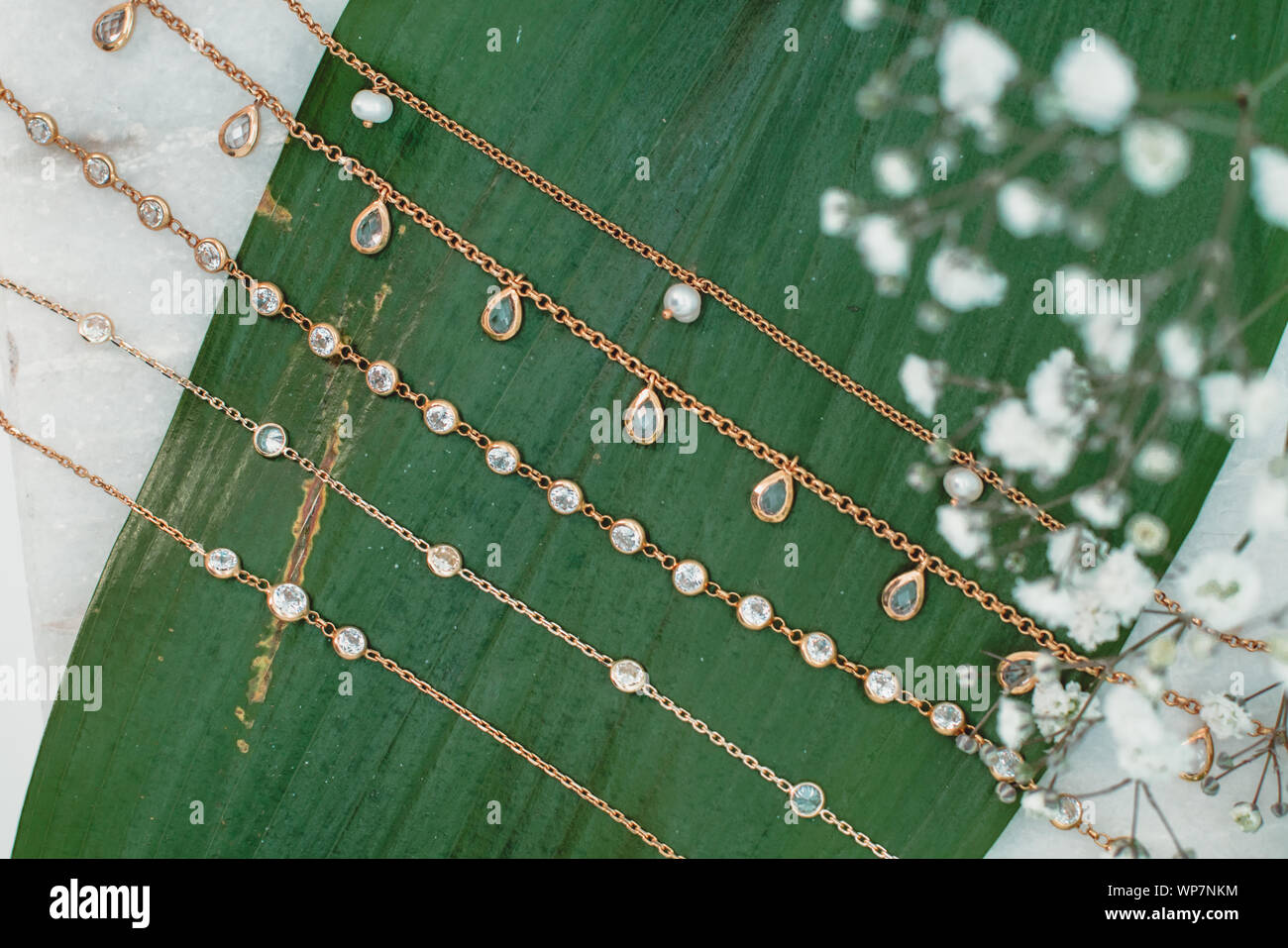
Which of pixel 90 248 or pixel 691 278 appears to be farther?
pixel 90 248

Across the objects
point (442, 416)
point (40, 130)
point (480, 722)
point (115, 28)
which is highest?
point (115, 28)

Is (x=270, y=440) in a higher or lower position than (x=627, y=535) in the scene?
lower

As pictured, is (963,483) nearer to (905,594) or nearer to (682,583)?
(905,594)

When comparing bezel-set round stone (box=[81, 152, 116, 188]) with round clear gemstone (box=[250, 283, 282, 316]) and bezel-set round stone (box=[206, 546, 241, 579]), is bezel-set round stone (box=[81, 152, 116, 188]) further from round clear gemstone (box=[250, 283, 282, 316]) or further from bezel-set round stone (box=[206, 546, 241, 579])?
bezel-set round stone (box=[206, 546, 241, 579])

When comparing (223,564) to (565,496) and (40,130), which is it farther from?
(40,130)

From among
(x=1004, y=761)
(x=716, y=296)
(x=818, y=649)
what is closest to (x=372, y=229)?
(x=716, y=296)

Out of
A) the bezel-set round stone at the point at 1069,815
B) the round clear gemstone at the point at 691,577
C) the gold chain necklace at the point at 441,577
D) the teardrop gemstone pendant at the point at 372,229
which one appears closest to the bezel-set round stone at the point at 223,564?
the gold chain necklace at the point at 441,577
